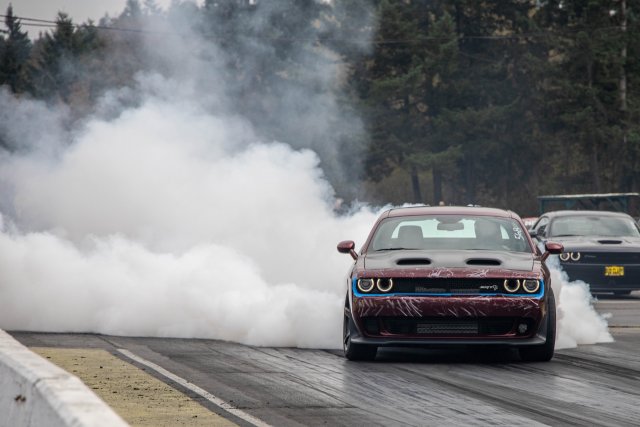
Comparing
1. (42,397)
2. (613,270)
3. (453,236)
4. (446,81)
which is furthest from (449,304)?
(446,81)

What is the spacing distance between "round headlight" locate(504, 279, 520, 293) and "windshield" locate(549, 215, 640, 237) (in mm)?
11538

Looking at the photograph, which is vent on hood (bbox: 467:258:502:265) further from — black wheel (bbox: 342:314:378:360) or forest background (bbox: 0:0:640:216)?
forest background (bbox: 0:0:640:216)

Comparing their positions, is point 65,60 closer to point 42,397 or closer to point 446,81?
point 446,81

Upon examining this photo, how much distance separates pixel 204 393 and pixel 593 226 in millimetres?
14785

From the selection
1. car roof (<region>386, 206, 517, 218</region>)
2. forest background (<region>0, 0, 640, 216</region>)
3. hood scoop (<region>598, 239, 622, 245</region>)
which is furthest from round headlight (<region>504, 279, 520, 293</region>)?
forest background (<region>0, 0, 640, 216</region>)

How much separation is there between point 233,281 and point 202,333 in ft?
3.79

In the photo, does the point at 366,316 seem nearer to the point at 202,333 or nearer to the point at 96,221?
the point at 202,333

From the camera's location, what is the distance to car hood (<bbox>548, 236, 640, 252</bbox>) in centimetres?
2159

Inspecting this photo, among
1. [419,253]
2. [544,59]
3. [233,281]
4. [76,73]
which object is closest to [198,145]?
[233,281]

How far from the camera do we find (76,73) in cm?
5478

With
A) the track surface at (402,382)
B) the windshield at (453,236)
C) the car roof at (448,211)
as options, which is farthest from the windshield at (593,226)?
the windshield at (453,236)

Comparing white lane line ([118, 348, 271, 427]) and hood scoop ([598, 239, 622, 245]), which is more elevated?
hood scoop ([598, 239, 622, 245])

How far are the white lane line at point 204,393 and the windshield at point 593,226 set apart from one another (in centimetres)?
1234

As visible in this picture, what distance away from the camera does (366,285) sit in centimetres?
1139
